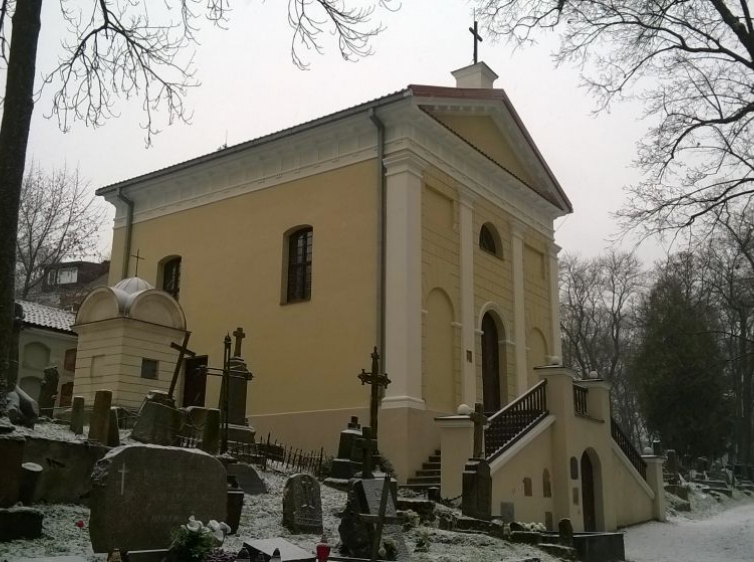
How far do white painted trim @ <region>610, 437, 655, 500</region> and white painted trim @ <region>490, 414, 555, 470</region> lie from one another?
3.13m

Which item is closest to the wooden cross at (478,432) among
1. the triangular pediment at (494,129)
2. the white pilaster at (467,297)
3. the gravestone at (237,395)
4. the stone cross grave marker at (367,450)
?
the stone cross grave marker at (367,450)

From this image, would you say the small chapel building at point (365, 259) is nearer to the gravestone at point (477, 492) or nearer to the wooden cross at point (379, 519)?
the gravestone at point (477, 492)

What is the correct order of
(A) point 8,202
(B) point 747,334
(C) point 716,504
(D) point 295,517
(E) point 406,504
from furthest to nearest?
(B) point 747,334 < (C) point 716,504 < (E) point 406,504 < (D) point 295,517 < (A) point 8,202

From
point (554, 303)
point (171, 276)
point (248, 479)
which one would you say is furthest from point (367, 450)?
point (554, 303)

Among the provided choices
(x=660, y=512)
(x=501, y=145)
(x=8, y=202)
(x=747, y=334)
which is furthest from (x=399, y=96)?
(x=747, y=334)

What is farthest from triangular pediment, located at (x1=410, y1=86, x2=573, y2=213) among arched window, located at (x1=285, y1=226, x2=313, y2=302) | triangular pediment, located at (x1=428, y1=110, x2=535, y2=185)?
arched window, located at (x1=285, y1=226, x2=313, y2=302)

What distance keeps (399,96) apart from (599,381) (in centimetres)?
811

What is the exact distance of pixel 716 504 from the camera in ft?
88.0

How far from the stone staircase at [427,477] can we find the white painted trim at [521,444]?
1861 mm

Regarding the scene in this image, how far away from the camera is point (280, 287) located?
66.7 feet

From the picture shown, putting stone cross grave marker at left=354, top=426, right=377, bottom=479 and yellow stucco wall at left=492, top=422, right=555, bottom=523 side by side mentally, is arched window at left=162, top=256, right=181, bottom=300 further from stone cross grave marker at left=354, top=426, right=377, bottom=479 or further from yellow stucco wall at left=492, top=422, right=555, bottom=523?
stone cross grave marker at left=354, top=426, right=377, bottom=479

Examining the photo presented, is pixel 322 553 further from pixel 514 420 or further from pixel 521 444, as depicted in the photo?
pixel 514 420

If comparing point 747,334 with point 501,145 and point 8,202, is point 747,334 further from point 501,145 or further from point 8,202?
point 8,202

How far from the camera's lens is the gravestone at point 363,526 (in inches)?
364
